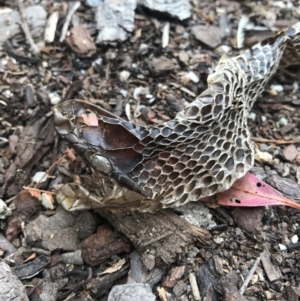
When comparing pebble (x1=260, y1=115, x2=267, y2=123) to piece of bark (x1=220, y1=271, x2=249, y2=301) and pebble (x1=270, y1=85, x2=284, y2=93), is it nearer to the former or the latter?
pebble (x1=270, y1=85, x2=284, y2=93)

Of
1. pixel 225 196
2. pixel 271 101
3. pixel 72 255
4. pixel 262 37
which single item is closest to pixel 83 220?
pixel 72 255

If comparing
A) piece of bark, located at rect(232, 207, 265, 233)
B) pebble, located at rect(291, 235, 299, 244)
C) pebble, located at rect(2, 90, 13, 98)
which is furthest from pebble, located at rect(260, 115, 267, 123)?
pebble, located at rect(2, 90, 13, 98)

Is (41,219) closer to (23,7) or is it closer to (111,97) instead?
(111,97)

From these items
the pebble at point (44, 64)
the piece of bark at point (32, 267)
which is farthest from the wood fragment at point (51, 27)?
the piece of bark at point (32, 267)

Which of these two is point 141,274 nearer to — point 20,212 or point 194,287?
point 194,287

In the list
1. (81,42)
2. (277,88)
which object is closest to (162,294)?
(277,88)

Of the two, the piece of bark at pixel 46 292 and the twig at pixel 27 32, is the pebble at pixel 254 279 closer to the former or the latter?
the piece of bark at pixel 46 292
